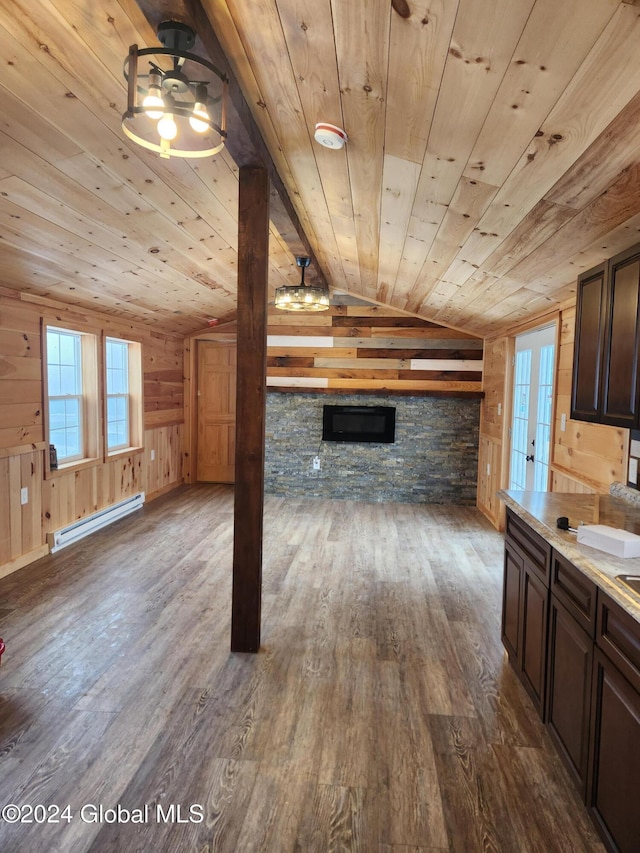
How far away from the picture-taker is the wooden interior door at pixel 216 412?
7180mm

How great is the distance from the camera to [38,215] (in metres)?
2.79

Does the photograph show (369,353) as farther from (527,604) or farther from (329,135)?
(527,604)

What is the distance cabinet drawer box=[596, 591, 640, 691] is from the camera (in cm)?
139

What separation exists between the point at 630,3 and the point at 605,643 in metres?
1.71

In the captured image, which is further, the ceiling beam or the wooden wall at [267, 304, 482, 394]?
the wooden wall at [267, 304, 482, 394]

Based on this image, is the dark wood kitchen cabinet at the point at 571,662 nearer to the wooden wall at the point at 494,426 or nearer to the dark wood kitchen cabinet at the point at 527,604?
the dark wood kitchen cabinet at the point at 527,604

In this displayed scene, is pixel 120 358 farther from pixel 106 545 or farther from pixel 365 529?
pixel 365 529

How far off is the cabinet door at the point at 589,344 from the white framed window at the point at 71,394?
12.9 ft

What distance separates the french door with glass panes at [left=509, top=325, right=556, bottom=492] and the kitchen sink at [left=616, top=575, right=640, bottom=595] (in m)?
2.56

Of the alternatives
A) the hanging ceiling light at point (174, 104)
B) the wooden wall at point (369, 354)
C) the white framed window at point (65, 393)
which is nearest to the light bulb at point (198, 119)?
the hanging ceiling light at point (174, 104)

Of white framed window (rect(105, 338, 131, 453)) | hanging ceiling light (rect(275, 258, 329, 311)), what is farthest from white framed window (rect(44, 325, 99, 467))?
hanging ceiling light (rect(275, 258, 329, 311))

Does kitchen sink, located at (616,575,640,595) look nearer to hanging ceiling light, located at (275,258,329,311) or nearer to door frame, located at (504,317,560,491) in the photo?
door frame, located at (504,317,560,491)

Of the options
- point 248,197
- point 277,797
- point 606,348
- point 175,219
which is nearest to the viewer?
point 277,797

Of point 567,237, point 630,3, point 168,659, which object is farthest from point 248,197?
point 168,659
